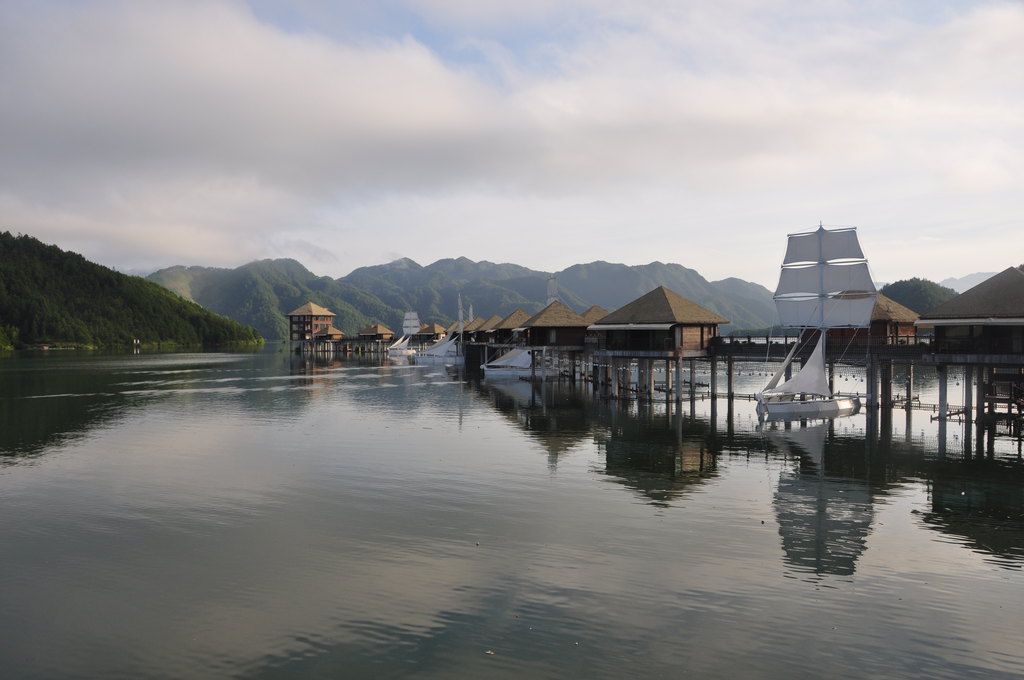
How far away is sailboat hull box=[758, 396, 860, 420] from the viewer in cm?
4331

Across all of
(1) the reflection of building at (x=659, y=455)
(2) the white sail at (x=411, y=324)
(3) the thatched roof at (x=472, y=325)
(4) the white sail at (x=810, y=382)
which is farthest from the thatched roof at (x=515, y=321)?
(2) the white sail at (x=411, y=324)

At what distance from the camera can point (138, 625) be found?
13.8 meters

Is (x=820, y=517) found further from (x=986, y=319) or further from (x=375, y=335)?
(x=375, y=335)

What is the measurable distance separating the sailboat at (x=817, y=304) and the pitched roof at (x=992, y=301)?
23.1 feet

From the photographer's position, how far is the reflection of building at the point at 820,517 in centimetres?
1775

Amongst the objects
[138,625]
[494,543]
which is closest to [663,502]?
[494,543]

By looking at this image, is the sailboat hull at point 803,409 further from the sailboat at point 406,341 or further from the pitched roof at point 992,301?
the sailboat at point 406,341

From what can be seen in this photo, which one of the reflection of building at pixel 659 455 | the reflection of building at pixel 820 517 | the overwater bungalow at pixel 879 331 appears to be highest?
the overwater bungalow at pixel 879 331

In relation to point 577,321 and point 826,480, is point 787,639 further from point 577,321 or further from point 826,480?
point 577,321

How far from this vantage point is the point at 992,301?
128ft

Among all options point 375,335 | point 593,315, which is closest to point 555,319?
point 593,315

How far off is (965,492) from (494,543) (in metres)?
19.0

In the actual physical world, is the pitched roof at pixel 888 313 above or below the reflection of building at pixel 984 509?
above

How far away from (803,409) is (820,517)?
24107mm
